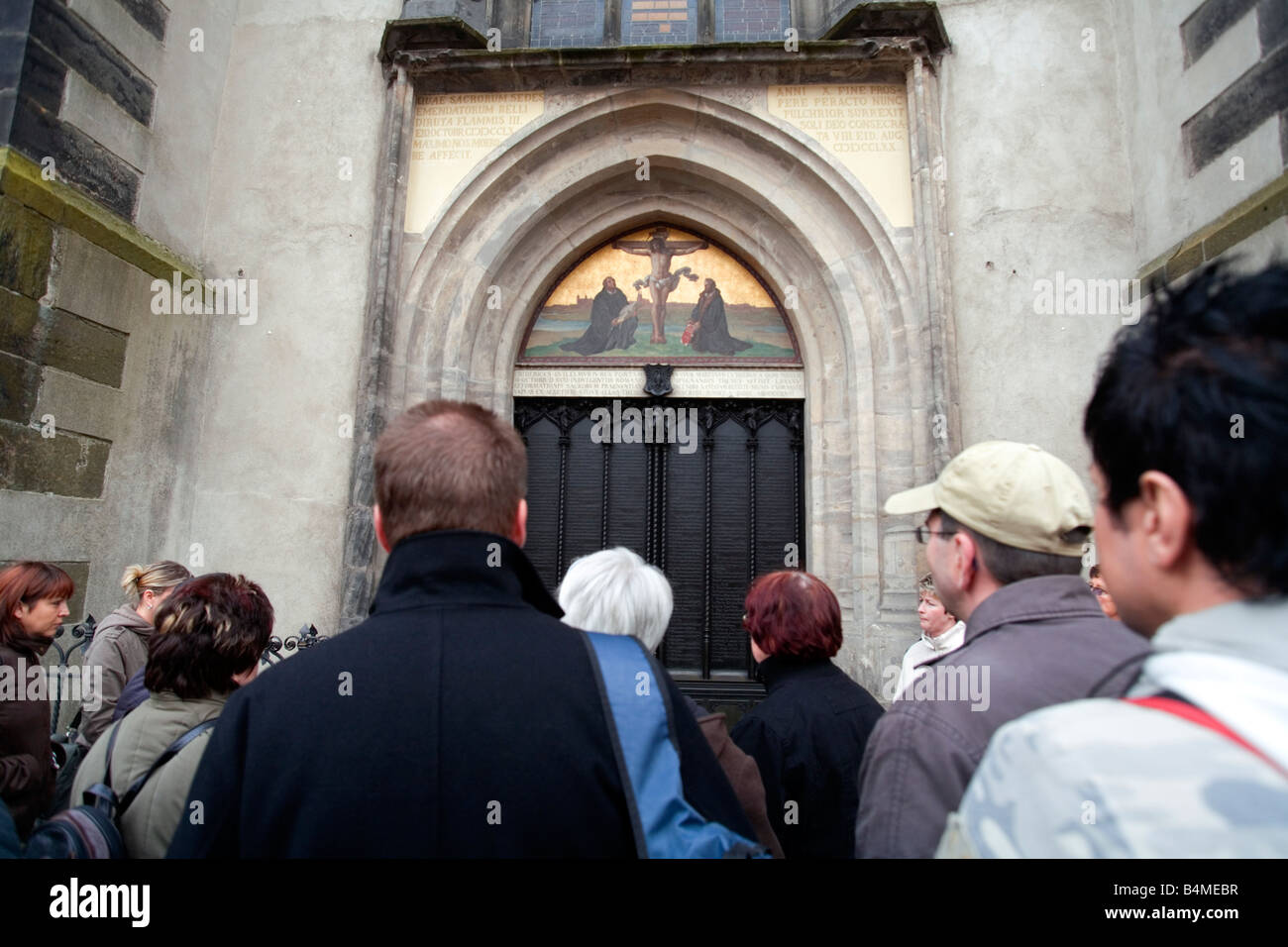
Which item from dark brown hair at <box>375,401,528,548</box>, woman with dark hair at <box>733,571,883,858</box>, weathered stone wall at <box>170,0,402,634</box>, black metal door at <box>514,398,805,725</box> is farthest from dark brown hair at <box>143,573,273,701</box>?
black metal door at <box>514,398,805,725</box>

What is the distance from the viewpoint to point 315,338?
5.42 metres

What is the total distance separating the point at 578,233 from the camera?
6148 mm

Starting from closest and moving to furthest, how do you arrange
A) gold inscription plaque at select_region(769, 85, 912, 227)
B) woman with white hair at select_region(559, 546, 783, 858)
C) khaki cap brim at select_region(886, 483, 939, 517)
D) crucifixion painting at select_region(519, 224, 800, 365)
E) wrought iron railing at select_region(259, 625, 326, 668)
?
khaki cap brim at select_region(886, 483, 939, 517) → woman with white hair at select_region(559, 546, 783, 858) → wrought iron railing at select_region(259, 625, 326, 668) → gold inscription plaque at select_region(769, 85, 912, 227) → crucifixion painting at select_region(519, 224, 800, 365)

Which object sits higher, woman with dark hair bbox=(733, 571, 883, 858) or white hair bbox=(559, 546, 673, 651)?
white hair bbox=(559, 546, 673, 651)

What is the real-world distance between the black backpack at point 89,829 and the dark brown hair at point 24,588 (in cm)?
128

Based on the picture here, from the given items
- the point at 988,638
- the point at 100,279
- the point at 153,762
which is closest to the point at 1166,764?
the point at 988,638

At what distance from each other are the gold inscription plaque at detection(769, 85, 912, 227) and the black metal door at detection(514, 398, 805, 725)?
1736 mm

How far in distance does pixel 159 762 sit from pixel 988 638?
1728 mm

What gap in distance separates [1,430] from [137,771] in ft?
11.4

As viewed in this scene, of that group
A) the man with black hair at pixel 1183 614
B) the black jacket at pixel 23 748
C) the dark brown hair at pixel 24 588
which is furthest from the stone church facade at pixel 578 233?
the man with black hair at pixel 1183 614

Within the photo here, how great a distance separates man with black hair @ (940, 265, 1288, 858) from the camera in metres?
0.57

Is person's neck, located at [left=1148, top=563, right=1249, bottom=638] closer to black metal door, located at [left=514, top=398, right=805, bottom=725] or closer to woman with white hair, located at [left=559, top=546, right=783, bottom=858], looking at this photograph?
woman with white hair, located at [left=559, top=546, right=783, bottom=858]

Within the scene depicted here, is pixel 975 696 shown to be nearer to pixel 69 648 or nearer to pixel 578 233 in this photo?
pixel 69 648
